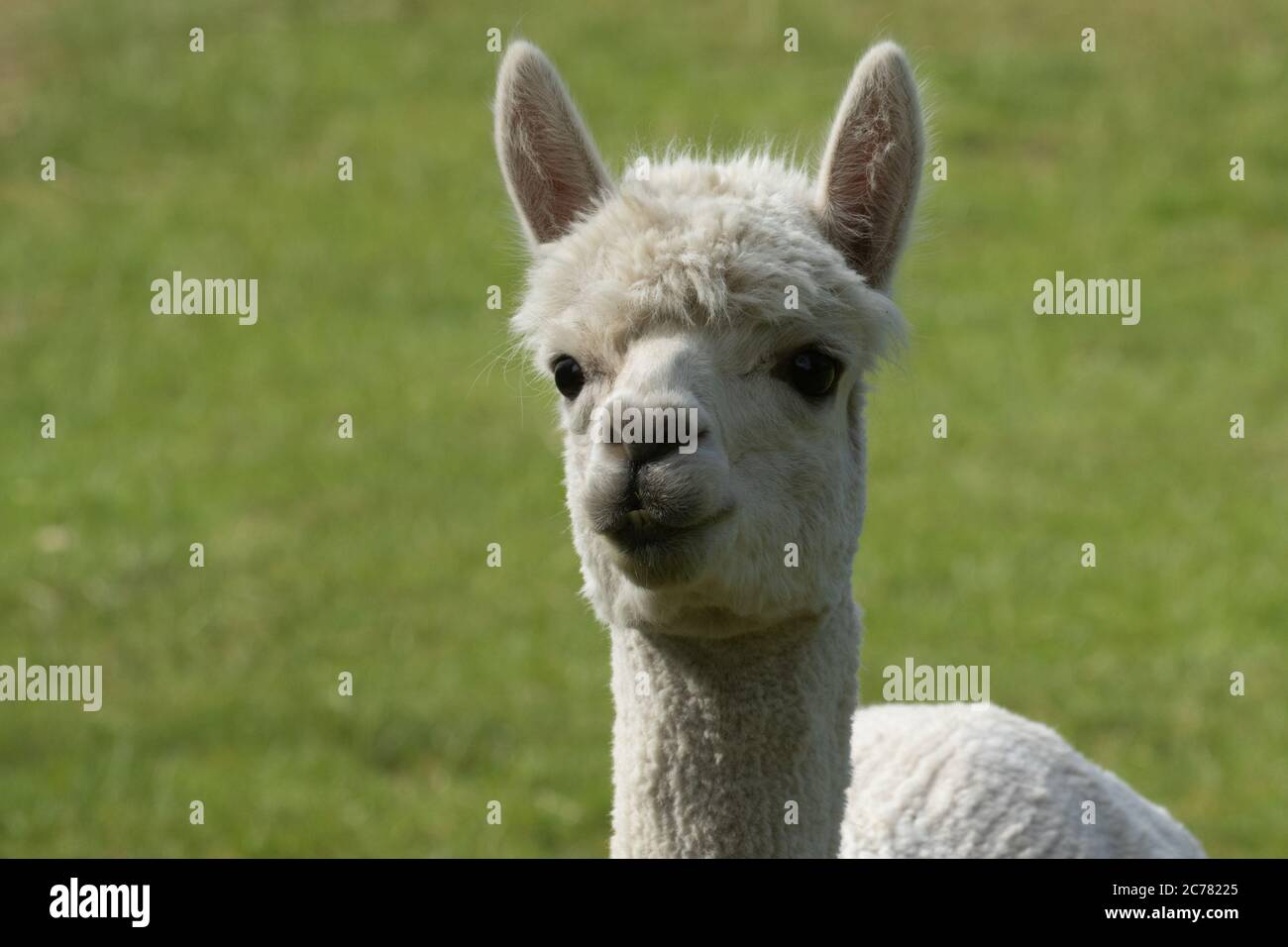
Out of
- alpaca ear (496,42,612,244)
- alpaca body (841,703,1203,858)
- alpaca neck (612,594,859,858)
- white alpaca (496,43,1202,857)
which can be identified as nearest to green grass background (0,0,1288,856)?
alpaca ear (496,42,612,244)

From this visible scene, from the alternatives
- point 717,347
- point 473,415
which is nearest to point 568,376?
Answer: point 717,347

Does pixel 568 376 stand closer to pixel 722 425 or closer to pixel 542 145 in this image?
pixel 722 425

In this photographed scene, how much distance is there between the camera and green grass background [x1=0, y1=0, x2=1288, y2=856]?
328 inches

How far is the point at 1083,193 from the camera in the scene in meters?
14.9

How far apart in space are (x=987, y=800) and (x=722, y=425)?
5.43ft

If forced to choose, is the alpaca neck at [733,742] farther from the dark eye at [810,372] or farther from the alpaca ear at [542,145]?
the alpaca ear at [542,145]

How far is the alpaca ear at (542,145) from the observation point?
412cm

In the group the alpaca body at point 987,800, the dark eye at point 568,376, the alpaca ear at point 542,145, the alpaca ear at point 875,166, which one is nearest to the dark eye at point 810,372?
the alpaca ear at point 875,166

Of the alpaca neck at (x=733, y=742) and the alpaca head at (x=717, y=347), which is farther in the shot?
the alpaca neck at (x=733, y=742)

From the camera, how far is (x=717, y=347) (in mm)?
3691

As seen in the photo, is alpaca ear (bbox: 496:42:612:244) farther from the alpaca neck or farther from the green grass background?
the alpaca neck

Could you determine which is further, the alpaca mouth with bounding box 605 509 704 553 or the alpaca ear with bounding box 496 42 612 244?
the alpaca ear with bounding box 496 42 612 244

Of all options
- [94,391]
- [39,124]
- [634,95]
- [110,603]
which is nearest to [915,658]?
[110,603]

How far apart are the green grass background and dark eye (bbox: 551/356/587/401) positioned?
42cm
